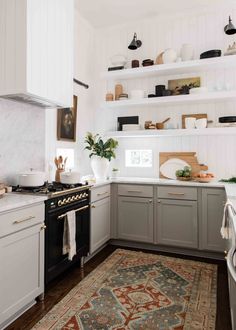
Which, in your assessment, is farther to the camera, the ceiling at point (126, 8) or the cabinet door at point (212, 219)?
the ceiling at point (126, 8)

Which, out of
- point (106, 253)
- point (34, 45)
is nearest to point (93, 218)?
point (106, 253)

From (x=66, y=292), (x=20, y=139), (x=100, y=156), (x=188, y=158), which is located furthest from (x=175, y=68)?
(x=66, y=292)

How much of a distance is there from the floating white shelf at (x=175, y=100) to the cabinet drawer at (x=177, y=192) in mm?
1221

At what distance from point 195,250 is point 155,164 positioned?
1.34 meters

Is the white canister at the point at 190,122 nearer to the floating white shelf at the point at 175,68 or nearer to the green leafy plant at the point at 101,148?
the floating white shelf at the point at 175,68

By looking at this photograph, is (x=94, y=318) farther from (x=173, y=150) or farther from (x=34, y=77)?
(x=173, y=150)

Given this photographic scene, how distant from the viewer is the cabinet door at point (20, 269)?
1845 mm

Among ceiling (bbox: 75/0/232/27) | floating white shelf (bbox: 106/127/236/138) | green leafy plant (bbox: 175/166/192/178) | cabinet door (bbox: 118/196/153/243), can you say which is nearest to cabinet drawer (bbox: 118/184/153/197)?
cabinet door (bbox: 118/196/153/243)

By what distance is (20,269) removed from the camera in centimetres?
200

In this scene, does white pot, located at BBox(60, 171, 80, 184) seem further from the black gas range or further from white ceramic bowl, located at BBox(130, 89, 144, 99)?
white ceramic bowl, located at BBox(130, 89, 144, 99)

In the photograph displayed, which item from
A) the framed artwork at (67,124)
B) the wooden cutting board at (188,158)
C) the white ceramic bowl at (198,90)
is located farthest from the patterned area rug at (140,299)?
the white ceramic bowl at (198,90)

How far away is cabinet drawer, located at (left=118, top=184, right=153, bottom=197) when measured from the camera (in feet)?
11.6

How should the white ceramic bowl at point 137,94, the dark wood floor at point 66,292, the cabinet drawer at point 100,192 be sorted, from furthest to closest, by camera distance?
the white ceramic bowl at point 137,94
the cabinet drawer at point 100,192
the dark wood floor at point 66,292

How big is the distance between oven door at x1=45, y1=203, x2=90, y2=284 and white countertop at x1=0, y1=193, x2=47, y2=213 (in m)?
0.22
